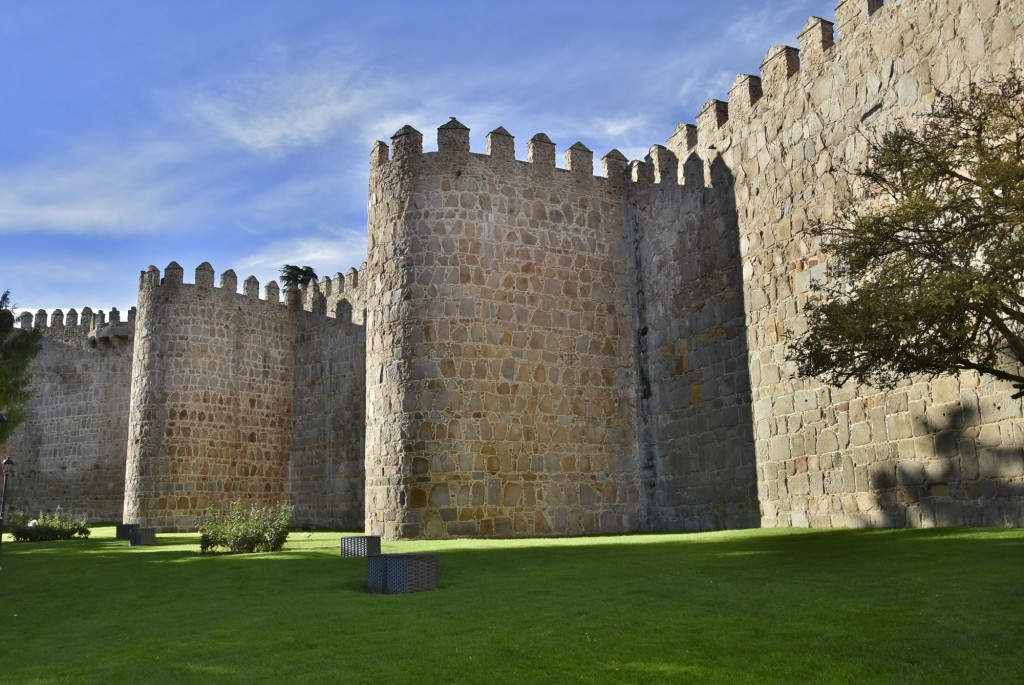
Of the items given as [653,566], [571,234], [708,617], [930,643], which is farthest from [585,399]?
[930,643]

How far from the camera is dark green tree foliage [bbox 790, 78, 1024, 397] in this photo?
282 inches

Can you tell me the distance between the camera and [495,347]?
16453 millimetres

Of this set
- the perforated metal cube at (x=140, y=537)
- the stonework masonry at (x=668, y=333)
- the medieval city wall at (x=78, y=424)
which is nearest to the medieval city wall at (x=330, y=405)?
the stonework masonry at (x=668, y=333)

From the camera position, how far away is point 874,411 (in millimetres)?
11867

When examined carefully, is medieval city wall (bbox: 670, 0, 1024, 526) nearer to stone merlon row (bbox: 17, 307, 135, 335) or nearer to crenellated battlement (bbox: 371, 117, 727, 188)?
crenellated battlement (bbox: 371, 117, 727, 188)

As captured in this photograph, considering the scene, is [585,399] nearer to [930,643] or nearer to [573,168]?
[573,168]

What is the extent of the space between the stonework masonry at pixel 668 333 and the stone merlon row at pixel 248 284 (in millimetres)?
7654

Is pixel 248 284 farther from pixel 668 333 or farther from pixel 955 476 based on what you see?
pixel 955 476

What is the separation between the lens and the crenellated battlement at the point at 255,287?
977 inches

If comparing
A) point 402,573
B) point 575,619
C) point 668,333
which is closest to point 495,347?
point 668,333

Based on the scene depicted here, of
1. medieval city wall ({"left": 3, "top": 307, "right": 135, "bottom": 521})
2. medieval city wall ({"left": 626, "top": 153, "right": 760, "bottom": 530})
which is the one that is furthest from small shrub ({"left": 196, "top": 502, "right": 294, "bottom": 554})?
medieval city wall ({"left": 3, "top": 307, "right": 135, "bottom": 521})

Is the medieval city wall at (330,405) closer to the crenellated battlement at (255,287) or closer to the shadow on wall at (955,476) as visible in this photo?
the crenellated battlement at (255,287)

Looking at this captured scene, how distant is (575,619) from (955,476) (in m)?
6.35

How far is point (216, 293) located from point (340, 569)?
17.0 m
